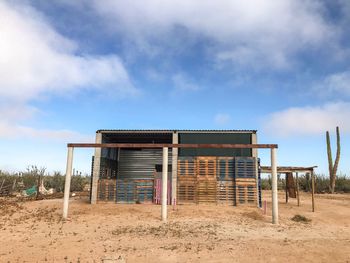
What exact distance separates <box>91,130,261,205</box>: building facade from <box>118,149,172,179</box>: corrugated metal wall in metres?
1.96

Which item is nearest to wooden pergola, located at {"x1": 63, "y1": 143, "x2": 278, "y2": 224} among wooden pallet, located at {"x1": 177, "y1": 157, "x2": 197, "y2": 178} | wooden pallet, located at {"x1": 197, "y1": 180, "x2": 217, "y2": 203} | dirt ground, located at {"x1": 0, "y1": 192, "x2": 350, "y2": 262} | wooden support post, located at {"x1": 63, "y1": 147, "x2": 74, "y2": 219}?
wooden support post, located at {"x1": 63, "y1": 147, "x2": 74, "y2": 219}

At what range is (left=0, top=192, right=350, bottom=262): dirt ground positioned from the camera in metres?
9.19

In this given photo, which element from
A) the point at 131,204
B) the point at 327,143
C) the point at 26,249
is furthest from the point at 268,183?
the point at 26,249

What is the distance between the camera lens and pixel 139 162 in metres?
23.9

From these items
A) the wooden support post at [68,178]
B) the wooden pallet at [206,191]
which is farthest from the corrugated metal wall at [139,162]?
the wooden support post at [68,178]

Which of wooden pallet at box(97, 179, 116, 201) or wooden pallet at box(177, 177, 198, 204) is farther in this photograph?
wooden pallet at box(97, 179, 116, 201)

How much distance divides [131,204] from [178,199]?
3.18 m

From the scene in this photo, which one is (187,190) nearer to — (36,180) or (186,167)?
(186,167)

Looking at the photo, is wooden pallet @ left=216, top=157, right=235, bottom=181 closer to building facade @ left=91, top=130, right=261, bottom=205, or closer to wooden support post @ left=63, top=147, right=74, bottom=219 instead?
building facade @ left=91, top=130, right=261, bottom=205

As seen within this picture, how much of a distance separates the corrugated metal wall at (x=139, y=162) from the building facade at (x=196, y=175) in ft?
6.43

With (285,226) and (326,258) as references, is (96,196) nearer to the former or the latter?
(285,226)

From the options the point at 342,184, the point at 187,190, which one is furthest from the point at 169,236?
the point at 342,184

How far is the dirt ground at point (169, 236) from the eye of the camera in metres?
9.19

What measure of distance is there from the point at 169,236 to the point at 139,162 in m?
12.6
